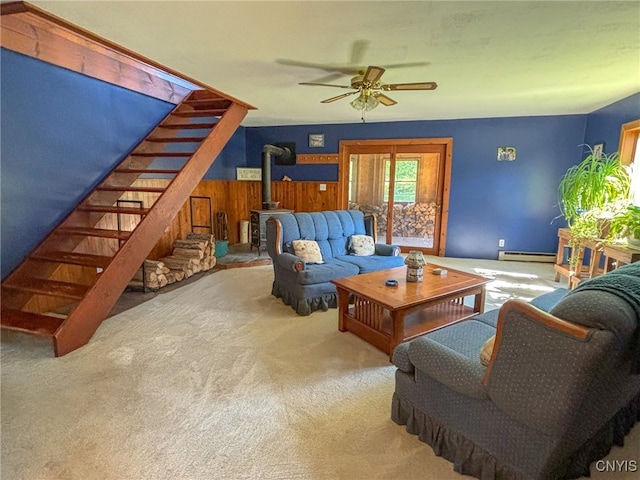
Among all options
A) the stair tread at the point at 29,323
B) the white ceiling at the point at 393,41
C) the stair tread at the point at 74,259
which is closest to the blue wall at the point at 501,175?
the white ceiling at the point at 393,41

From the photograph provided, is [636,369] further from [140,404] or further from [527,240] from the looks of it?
[527,240]

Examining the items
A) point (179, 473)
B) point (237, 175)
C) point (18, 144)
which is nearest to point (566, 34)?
point (179, 473)

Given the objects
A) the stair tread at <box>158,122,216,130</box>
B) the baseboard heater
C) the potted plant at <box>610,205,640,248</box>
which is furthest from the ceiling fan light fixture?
the baseboard heater

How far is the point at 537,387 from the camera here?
1238 millimetres

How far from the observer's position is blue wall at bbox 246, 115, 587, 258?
5273mm

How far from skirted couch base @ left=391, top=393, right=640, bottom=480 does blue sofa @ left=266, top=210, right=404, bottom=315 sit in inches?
62.5

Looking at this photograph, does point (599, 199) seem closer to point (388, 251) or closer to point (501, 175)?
point (501, 175)

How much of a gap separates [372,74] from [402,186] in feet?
11.7

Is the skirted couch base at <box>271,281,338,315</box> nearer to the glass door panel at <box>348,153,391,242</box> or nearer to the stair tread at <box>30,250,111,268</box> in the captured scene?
the stair tread at <box>30,250,111,268</box>

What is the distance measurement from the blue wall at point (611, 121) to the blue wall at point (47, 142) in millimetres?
5784

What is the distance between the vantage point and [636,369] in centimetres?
135

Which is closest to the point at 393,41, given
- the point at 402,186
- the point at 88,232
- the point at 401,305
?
the point at 401,305

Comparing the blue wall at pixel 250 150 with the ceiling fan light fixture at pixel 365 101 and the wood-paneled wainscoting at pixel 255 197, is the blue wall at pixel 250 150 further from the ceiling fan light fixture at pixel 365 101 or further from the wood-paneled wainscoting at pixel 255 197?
the ceiling fan light fixture at pixel 365 101

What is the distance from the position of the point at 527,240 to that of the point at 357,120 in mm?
3414
